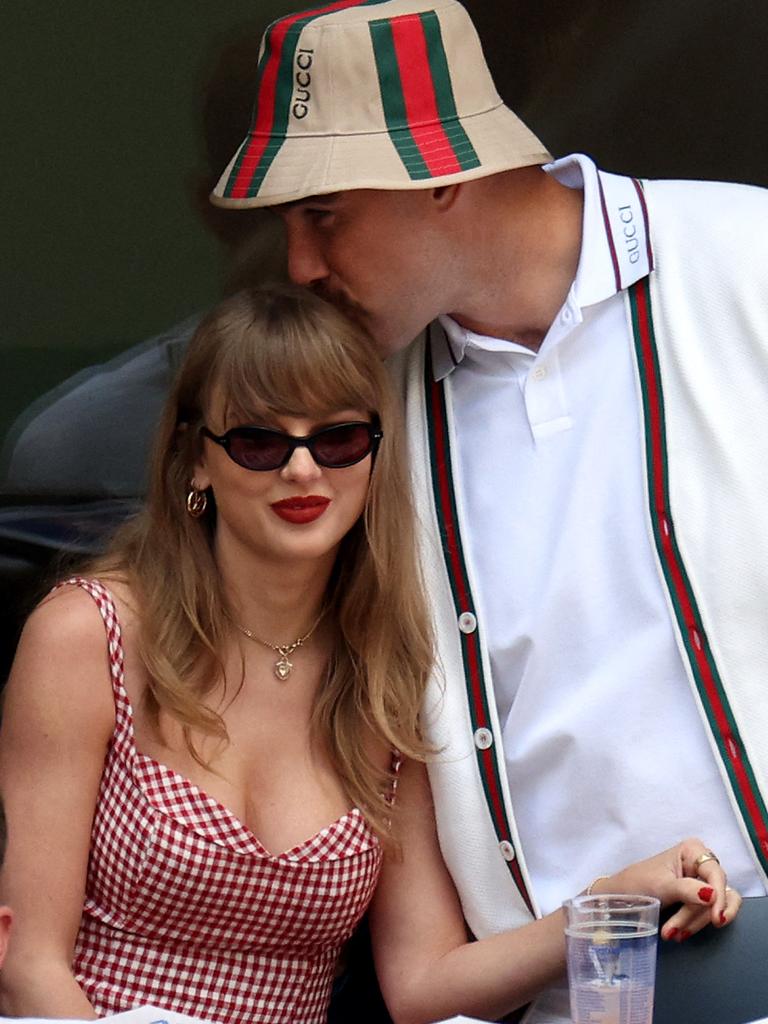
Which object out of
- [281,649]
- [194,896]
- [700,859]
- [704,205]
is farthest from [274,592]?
[704,205]

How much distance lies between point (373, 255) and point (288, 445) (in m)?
0.33

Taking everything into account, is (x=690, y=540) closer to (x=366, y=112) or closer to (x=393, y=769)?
(x=393, y=769)

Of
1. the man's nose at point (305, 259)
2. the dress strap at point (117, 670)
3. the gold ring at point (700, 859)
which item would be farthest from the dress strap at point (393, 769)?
the man's nose at point (305, 259)

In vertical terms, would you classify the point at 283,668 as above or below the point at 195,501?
below

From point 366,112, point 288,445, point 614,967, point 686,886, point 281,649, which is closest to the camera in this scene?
point 614,967

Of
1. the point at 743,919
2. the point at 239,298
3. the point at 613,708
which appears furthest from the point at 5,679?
the point at 743,919

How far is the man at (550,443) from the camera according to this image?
2582 mm

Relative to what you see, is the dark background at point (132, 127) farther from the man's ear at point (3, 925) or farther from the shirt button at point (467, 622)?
the man's ear at point (3, 925)

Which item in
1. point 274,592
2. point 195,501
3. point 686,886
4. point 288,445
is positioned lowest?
point 686,886

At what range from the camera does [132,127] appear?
10.0ft

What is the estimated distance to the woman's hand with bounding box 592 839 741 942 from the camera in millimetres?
2318

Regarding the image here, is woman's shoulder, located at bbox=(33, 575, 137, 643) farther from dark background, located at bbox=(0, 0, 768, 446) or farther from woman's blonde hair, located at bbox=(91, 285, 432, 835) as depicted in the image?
dark background, located at bbox=(0, 0, 768, 446)

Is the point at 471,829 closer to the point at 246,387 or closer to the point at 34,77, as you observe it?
the point at 246,387

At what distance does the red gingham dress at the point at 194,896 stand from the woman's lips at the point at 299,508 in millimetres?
273
